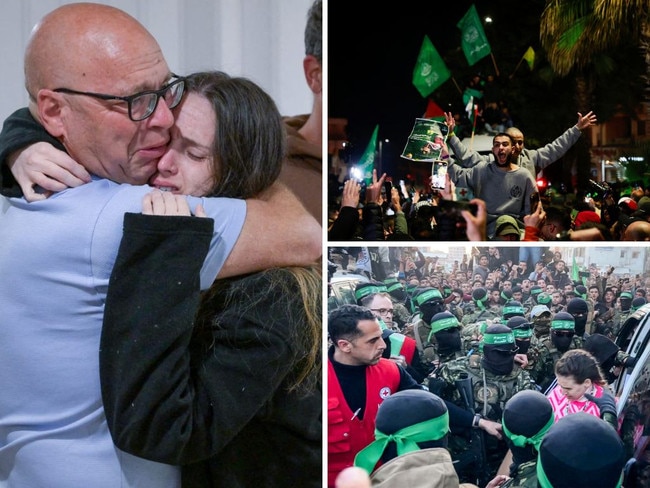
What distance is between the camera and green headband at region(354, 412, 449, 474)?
8.83 ft

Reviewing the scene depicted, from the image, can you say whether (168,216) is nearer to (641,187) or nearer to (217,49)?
(217,49)

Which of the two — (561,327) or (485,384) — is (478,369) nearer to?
(485,384)

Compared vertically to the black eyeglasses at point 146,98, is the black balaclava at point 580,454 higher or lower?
lower

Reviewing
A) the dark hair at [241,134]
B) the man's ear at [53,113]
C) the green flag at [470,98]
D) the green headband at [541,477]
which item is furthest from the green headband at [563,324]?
the man's ear at [53,113]

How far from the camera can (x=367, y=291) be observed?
2.67 meters

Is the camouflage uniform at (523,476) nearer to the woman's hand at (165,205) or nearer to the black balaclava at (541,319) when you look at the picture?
the black balaclava at (541,319)

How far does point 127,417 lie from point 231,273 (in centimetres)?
51

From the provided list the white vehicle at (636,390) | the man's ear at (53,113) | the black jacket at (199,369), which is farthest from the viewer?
the white vehicle at (636,390)

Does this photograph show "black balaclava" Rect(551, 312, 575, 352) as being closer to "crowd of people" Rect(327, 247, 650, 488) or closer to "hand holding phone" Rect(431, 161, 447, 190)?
"crowd of people" Rect(327, 247, 650, 488)

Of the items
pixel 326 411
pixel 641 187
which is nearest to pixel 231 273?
pixel 326 411

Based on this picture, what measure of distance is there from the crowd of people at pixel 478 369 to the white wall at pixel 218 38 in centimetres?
62

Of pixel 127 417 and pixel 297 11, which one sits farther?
pixel 297 11

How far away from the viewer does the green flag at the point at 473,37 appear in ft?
8.58

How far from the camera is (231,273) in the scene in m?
2.34
